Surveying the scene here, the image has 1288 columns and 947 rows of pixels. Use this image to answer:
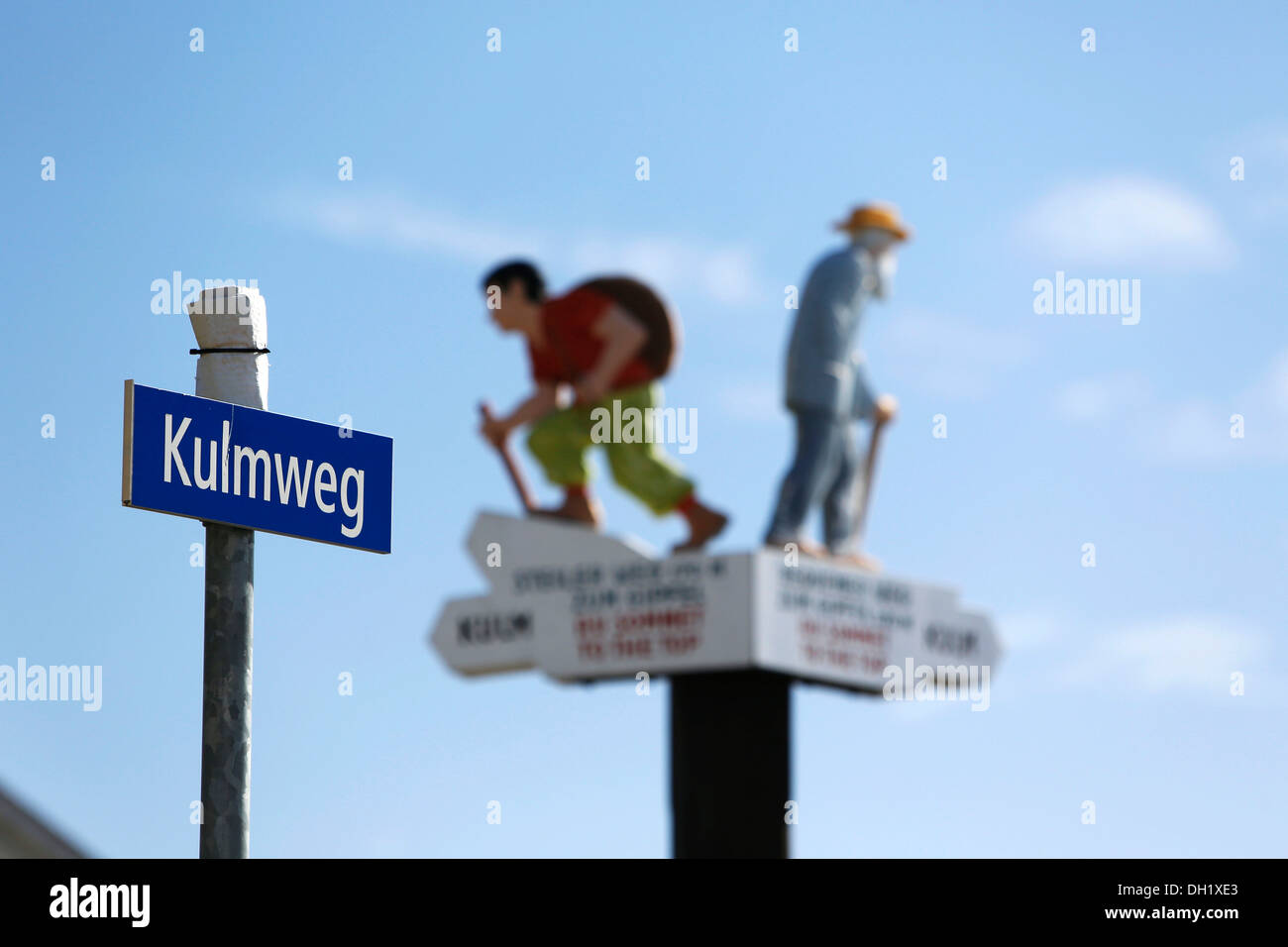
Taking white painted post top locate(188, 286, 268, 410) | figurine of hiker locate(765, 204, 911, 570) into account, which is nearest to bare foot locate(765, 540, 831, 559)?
figurine of hiker locate(765, 204, 911, 570)

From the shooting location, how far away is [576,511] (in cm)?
1105

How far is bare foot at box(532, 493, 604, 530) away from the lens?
11.0 meters

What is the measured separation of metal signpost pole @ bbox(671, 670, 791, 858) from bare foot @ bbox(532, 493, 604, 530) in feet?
3.10

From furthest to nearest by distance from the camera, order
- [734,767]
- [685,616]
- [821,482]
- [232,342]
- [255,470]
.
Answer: [232,342], [255,470], [821,482], [734,767], [685,616]

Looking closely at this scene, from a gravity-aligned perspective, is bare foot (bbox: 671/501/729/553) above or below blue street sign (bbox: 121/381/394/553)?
below

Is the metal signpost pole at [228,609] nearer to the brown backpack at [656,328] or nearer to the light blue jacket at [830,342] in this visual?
the brown backpack at [656,328]

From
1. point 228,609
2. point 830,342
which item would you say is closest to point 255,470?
point 228,609

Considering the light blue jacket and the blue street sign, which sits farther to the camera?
the blue street sign

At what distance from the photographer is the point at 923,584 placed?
35.7 feet

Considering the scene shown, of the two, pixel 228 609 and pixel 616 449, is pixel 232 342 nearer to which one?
pixel 228 609

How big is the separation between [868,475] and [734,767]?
1720 millimetres

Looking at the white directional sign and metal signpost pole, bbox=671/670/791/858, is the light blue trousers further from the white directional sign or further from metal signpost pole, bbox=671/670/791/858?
metal signpost pole, bbox=671/670/791/858
